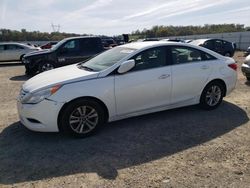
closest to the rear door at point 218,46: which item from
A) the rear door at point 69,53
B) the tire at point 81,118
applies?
the rear door at point 69,53

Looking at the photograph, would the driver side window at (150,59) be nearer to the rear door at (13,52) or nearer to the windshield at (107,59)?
the windshield at (107,59)

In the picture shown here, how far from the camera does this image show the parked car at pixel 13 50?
20.4 metres

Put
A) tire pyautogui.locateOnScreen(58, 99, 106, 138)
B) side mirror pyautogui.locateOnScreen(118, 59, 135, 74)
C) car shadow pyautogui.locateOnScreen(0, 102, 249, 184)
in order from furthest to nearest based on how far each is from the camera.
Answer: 1. side mirror pyautogui.locateOnScreen(118, 59, 135, 74)
2. tire pyautogui.locateOnScreen(58, 99, 106, 138)
3. car shadow pyautogui.locateOnScreen(0, 102, 249, 184)

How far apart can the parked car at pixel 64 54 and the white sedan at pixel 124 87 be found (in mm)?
6797

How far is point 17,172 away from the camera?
404 cm

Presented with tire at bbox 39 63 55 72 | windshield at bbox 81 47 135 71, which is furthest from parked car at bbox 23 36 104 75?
windshield at bbox 81 47 135 71

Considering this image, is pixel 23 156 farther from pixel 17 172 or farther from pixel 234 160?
pixel 234 160

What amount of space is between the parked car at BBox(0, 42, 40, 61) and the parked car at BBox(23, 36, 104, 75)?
7.57 m

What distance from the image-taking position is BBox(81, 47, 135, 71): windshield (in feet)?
18.6

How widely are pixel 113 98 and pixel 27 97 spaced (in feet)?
4.71

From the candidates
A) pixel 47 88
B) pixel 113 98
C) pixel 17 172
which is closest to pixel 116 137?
pixel 113 98

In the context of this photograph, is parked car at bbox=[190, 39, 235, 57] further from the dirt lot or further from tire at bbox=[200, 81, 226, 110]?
the dirt lot

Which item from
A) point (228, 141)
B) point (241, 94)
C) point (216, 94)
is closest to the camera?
point (228, 141)

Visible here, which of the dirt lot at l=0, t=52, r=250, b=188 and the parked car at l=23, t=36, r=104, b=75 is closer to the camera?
the dirt lot at l=0, t=52, r=250, b=188
